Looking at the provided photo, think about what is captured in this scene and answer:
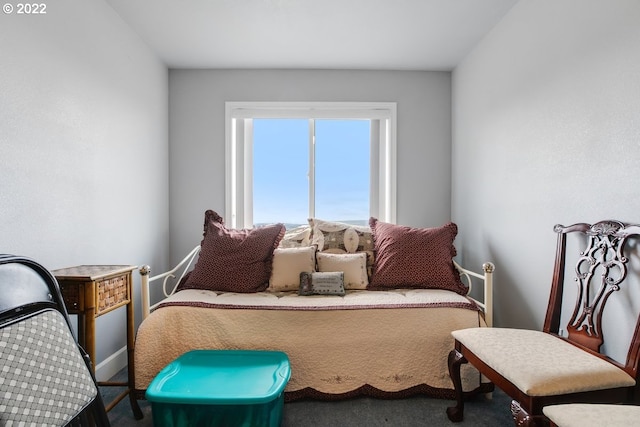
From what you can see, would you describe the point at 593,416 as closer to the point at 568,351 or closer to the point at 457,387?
the point at 568,351

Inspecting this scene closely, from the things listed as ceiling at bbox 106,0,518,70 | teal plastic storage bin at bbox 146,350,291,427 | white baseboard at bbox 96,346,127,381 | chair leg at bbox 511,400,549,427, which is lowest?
white baseboard at bbox 96,346,127,381

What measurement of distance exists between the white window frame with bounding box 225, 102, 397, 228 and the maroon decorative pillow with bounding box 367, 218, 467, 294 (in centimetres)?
71

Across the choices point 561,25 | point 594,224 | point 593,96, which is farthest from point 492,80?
point 594,224

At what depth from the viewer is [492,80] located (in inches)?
104

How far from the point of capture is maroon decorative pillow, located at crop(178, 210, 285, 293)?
8.23 ft

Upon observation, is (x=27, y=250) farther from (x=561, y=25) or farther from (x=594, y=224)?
(x=561, y=25)

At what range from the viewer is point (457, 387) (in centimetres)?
192

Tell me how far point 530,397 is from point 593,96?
139 centimetres

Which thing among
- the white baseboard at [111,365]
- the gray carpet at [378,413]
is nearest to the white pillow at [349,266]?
the gray carpet at [378,413]

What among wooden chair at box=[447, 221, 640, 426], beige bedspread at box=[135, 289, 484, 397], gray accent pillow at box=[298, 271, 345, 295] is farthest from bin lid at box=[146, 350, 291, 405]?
wooden chair at box=[447, 221, 640, 426]

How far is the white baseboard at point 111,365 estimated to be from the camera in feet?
7.55

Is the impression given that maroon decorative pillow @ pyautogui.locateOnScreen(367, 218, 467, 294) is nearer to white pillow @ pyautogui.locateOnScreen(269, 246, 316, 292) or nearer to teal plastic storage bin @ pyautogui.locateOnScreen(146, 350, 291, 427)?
white pillow @ pyautogui.locateOnScreen(269, 246, 316, 292)

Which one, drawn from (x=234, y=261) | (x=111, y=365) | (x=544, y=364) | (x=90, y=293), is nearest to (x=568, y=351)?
(x=544, y=364)

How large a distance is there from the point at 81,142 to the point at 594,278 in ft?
9.18
